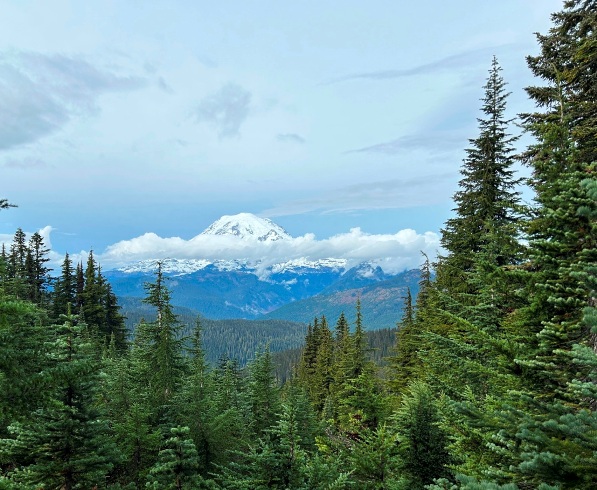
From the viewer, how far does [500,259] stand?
18.3 meters

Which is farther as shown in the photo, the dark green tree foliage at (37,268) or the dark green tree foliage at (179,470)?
the dark green tree foliage at (37,268)

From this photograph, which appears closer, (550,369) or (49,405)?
(550,369)

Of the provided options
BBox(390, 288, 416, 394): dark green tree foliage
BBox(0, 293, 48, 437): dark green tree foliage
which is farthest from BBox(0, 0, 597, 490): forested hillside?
BBox(390, 288, 416, 394): dark green tree foliage

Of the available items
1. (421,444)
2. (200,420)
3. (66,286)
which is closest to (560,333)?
(421,444)

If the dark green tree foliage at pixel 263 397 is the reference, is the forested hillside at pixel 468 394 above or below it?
above

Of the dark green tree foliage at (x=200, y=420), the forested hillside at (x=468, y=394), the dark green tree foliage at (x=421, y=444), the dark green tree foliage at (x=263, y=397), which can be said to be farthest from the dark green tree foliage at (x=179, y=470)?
the dark green tree foliage at (x=263, y=397)

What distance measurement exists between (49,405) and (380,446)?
28.8 feet

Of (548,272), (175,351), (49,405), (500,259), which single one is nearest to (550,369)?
(548,272)

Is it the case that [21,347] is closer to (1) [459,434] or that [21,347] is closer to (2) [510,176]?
(1) [459,434]

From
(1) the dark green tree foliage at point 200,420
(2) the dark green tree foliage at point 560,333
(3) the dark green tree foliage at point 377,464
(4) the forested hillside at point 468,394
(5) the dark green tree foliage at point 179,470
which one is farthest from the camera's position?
(1) the dark green tree foliage at point 200,420

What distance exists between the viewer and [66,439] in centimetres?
968

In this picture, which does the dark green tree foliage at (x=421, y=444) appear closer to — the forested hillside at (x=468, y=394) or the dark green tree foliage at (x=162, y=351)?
the forested hillside at (x=468, y=394)

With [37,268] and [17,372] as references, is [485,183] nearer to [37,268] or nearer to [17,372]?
[17,372]

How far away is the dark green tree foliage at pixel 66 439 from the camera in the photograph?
368 inches
